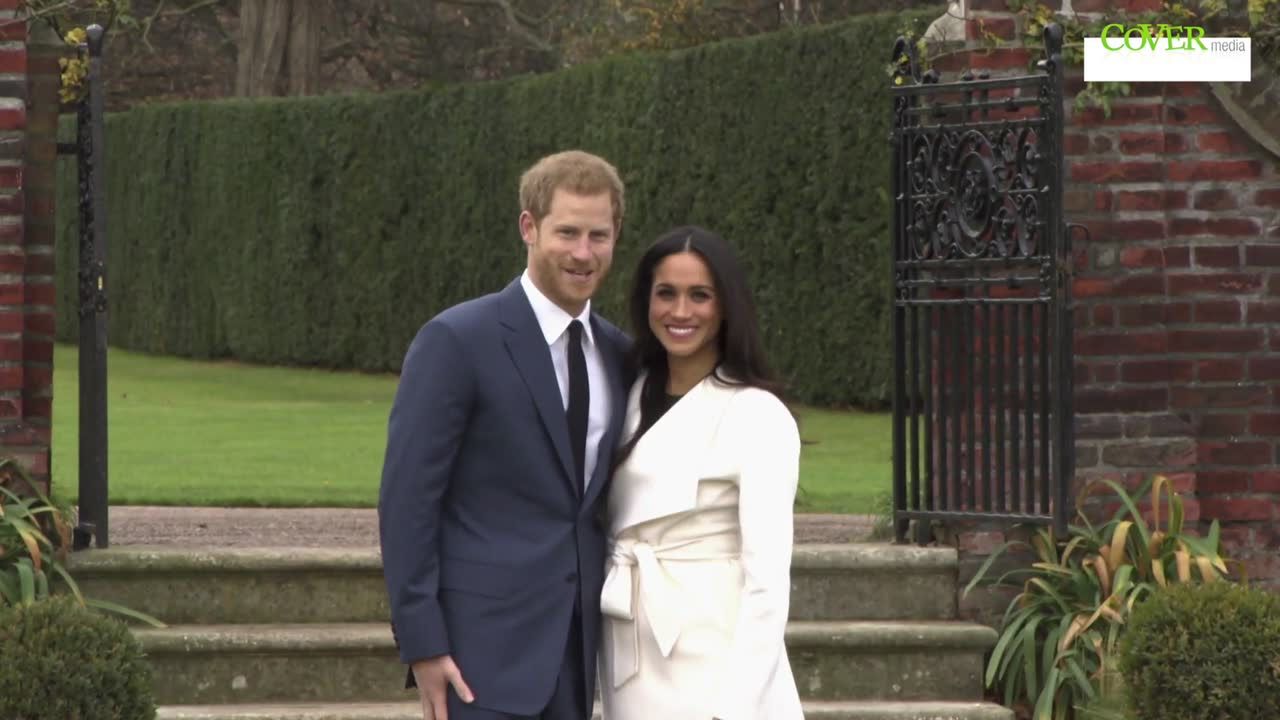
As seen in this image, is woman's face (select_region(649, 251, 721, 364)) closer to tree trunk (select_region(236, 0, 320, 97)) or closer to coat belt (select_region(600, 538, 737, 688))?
coat belt (select_region(600, 538, 737, 688))

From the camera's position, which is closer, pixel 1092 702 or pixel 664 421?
pixel 664 421

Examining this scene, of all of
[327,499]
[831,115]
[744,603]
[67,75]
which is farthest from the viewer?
[831,115]

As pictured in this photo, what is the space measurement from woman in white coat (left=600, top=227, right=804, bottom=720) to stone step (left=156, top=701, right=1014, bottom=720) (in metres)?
2.15

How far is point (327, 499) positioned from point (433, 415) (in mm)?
5873

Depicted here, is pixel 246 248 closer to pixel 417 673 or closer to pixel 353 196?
pixel 353 196

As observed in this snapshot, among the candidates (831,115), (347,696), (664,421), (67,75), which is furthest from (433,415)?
(831,115)

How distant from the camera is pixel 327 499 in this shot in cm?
950

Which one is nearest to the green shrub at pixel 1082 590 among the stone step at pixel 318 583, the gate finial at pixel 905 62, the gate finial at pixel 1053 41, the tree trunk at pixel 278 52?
the stone step at pixel 318 583

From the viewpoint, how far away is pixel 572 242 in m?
3.77

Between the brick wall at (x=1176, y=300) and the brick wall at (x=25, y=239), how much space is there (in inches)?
110

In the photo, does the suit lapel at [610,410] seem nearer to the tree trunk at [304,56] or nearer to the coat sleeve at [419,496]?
the coat sleeve at [419,496]

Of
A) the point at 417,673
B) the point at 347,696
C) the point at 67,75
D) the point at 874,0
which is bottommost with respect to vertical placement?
the point at 347,696

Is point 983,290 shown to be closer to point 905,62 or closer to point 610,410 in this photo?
point 905,62

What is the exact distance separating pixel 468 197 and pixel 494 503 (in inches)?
618
